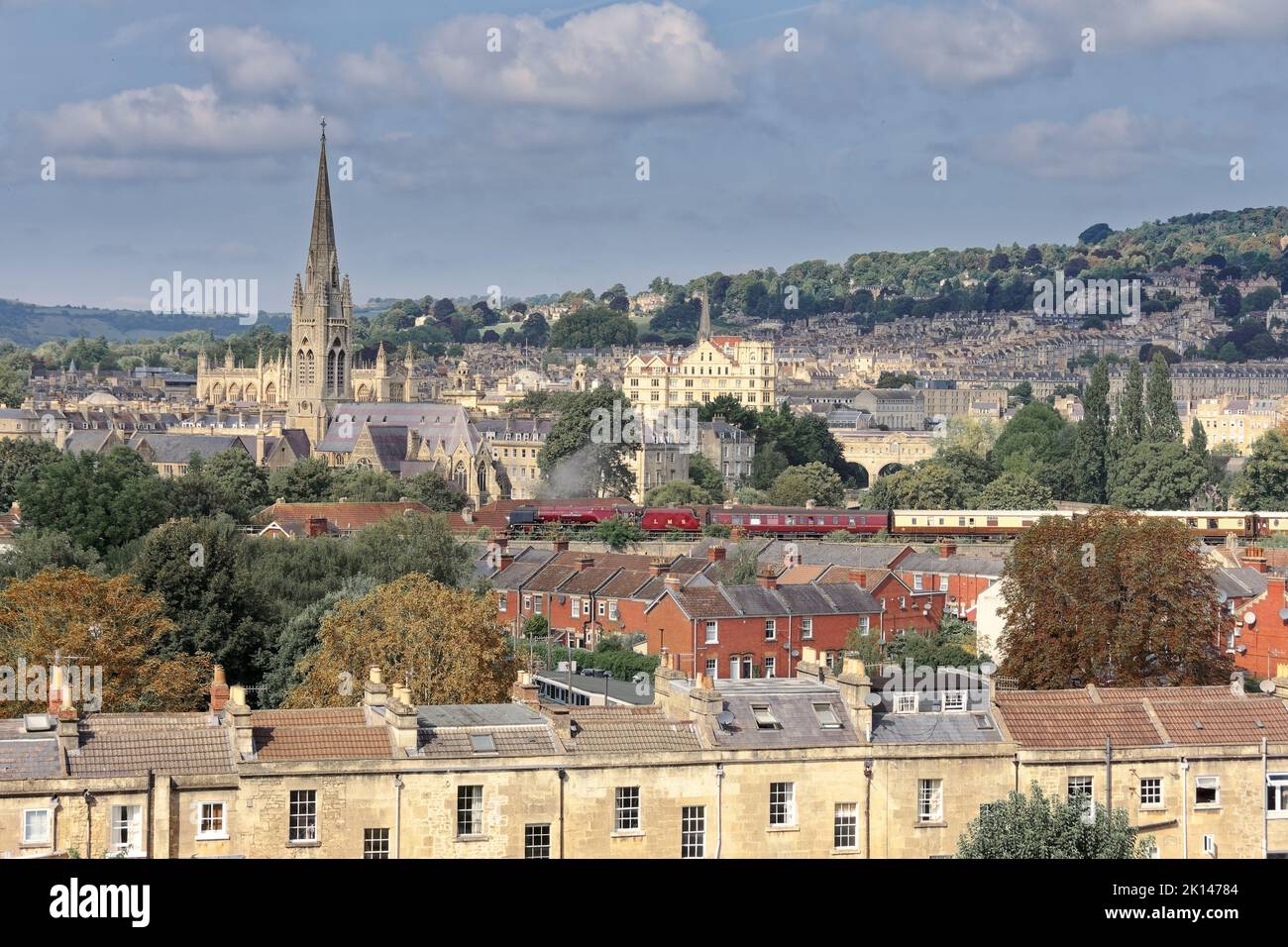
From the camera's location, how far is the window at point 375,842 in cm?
2750

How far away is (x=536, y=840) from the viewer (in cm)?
2802

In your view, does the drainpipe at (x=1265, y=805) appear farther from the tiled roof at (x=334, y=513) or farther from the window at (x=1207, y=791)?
the tiled roof at (x=334, y=513)

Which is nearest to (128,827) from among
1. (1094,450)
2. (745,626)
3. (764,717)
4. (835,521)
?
(764,717)

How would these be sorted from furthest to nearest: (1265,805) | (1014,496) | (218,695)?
(1014,496) < (218,695) < (1265,805)

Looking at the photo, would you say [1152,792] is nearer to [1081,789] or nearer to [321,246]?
[1081,789]

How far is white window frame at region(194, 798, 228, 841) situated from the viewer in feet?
88.7

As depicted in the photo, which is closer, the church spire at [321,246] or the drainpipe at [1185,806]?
the drainpipe at [1185,806]

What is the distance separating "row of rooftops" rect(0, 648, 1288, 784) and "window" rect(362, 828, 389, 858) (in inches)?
33.3

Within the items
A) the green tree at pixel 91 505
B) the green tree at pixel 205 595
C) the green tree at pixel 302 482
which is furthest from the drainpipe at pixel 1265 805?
the green tree at pixel 302 482

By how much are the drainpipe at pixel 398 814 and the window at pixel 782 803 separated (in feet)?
16.5

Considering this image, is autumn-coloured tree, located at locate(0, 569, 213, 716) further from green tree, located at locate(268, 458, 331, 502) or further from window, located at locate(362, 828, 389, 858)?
green tree, located at locate(268, 458, 331, 502)

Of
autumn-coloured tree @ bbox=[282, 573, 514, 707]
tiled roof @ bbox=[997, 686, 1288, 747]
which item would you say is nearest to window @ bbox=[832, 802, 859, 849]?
tiled roof @ bbox=[997, 686, 1288, 747]

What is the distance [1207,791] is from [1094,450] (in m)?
109

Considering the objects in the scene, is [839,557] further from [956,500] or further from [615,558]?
[956,500]
